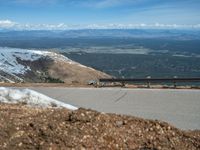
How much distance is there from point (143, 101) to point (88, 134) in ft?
36.2

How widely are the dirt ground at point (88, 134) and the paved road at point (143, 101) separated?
215 inches

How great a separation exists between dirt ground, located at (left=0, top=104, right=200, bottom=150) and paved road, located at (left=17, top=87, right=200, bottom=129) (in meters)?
5.46

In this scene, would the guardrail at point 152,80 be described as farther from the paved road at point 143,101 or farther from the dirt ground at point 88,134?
the dirt ground at point 88,134

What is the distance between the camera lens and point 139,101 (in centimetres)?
1902

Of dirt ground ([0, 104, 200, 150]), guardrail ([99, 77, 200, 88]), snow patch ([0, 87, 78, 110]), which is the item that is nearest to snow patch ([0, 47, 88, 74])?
guardrail ([99, 77, 200, 88])

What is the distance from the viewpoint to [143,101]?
19000mm

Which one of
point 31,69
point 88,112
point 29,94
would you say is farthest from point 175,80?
point 31,69

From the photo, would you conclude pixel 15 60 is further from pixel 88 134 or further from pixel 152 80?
pixel 88 134

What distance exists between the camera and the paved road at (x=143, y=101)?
15656 mm

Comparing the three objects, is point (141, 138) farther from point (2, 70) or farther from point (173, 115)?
point (2, 70)

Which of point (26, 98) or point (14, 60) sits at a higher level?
point (26, 98)

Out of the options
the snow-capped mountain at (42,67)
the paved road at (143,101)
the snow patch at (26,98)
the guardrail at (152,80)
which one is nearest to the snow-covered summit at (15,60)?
the snow-capped mountain at (42,67)

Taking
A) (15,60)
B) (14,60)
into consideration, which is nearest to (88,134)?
(14,60)

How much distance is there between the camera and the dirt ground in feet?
25.8
